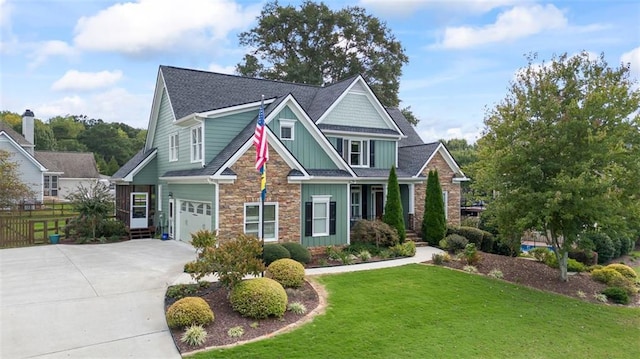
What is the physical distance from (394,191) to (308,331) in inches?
456

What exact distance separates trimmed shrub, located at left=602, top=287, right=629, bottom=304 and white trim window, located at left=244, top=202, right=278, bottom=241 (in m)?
12.2

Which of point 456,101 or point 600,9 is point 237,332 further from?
point 456,101

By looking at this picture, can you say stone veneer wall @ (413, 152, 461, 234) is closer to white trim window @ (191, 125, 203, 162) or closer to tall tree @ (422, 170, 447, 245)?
tall tree @ (422, 170, 447, 245)

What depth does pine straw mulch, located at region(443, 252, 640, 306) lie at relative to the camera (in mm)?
14086

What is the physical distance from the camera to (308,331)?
8742 mm

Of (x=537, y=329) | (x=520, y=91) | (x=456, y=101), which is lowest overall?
(x=537, y=329)

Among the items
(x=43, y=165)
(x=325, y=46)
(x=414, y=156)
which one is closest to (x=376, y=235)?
(x=414, y=156)

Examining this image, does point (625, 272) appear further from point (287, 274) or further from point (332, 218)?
→ point (287, 274)

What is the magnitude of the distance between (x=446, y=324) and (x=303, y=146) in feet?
34.2

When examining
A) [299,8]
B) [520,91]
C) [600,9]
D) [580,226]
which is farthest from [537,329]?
[299,8]

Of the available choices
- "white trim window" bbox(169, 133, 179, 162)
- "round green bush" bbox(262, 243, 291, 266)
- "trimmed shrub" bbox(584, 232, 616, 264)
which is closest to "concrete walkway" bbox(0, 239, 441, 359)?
"round green bush" bbox(262, 243, 291, 266)

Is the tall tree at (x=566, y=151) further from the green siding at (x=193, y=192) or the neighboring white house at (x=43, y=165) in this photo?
the neighboring white house at (x=43, y=165)

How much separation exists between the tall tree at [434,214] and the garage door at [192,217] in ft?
36.6

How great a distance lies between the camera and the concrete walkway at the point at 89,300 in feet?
25.0
